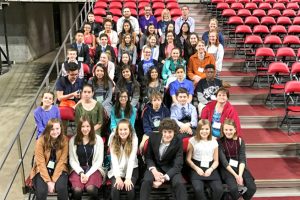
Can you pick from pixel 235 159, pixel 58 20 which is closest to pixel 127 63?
pixel 235 159

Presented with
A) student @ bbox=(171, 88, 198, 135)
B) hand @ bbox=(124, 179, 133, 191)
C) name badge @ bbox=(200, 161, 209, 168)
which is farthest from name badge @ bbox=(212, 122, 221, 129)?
hand @ bbox=(124, 179, 133, 191)

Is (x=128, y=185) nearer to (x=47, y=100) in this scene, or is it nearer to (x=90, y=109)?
(x=90, y=109)

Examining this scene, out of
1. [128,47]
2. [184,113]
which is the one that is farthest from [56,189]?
[128,47]

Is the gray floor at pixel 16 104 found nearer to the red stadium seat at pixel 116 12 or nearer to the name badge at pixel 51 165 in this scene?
the name badge at pixel 51 165

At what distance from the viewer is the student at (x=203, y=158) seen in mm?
3730

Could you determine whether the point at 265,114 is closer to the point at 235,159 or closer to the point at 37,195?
the point at 235,159

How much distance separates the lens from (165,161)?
12.5 ft

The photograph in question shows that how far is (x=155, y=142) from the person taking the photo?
3.81 metres

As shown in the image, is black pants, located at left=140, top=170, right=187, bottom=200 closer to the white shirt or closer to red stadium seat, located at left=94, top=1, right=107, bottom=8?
the white shirt

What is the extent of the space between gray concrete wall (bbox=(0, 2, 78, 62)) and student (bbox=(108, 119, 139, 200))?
351 inches

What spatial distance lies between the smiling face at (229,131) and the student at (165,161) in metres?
0.47

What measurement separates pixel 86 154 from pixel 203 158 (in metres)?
1.16

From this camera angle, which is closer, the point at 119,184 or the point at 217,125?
the point at 119,184

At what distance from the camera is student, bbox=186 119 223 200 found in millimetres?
3730
